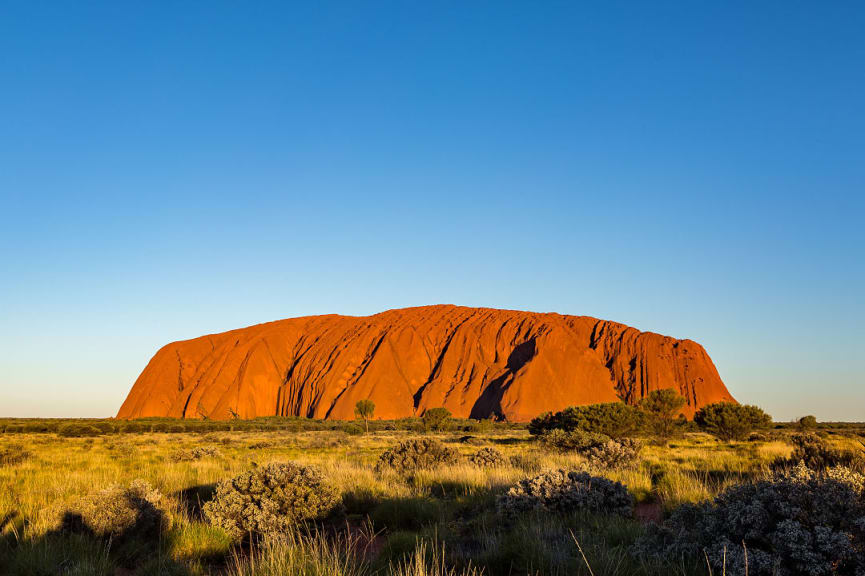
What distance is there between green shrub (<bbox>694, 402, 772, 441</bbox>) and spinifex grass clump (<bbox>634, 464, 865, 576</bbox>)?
109 feet

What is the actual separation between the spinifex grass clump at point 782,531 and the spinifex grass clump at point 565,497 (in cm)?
241

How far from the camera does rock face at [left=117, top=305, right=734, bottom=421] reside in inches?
3189

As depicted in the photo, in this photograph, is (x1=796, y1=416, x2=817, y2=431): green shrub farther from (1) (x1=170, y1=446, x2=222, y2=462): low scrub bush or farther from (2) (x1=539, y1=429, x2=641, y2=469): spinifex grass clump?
(1) (x1=170, y1=446, x2=222, y2=462): low scrub bush

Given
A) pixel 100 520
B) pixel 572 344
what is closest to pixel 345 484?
pixel 100 520

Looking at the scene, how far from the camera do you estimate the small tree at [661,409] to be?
34.6 m

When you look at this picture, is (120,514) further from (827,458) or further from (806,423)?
(806,423)

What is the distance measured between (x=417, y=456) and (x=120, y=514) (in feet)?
27.2

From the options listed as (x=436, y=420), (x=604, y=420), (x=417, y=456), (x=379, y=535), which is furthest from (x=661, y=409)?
(x=379, y=535)

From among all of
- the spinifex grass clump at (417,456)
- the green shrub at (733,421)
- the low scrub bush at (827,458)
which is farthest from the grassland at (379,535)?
the green shrub at (733,421)

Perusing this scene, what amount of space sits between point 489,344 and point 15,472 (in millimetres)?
78129

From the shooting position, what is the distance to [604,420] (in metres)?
31.1

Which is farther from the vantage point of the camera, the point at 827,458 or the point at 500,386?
the point at 500,386

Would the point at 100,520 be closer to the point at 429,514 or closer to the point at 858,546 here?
the point at 429,514

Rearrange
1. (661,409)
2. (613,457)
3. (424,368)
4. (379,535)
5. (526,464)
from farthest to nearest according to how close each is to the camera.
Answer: (424,368) < (661,409) < (613,457) < (526,464) < (379,535)
